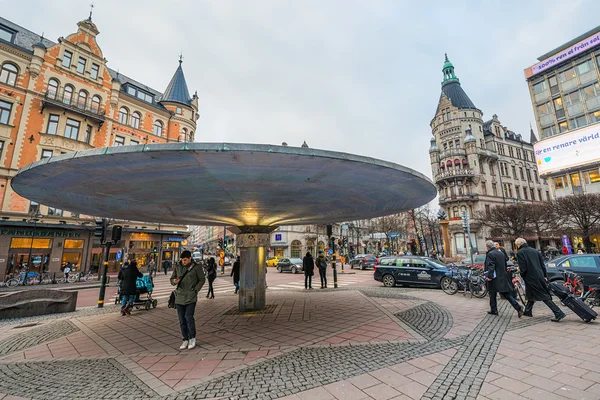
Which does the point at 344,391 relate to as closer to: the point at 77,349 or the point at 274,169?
the point at 274,169

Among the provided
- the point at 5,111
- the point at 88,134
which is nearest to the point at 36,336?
the point at 5,111

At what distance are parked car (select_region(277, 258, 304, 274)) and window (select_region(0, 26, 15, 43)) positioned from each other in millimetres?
32287

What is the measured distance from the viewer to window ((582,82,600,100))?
35531mm

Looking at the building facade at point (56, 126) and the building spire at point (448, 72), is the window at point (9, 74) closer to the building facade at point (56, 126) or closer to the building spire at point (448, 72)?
the building facade at point (56, 126)

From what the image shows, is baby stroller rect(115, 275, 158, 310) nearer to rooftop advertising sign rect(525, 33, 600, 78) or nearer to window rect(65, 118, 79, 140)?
window rect(65, 118, 79, 140)

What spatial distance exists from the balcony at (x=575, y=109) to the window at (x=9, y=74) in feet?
208

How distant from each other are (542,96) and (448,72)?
23192 mm

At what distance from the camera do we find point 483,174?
51.2 metres

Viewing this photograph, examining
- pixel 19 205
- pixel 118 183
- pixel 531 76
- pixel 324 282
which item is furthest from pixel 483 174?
pixel 19 205

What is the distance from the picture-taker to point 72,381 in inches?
158

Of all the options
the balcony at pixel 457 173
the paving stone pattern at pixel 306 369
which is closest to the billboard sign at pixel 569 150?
the balcony at pixel 457 173

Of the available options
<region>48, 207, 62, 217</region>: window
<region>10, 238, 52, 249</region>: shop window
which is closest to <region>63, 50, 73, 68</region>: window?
<region>48, 207, 62, 217</region>: window

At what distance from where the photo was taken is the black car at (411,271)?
1298 centimetres

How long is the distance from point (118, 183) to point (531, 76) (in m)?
57.8
